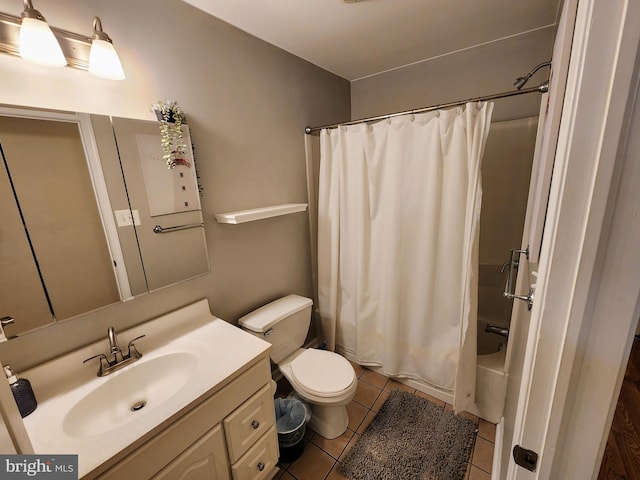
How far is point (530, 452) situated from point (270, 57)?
2.10 m

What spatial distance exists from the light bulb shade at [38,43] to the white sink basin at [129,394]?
1.19 meters

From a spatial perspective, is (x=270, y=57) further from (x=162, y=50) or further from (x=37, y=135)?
(x=37, y=135)

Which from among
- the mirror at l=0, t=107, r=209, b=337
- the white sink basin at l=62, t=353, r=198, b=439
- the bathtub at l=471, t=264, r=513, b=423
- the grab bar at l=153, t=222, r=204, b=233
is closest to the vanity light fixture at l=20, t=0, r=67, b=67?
the mirror at l=0, t=107, r=209, b=337

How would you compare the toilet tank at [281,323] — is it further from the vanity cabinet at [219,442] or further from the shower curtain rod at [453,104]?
the shower curtain rod at [453,104]

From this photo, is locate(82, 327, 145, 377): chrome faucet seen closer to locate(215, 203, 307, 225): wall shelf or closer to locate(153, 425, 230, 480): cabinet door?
locate(153, 425, 230, 480): cabinet door

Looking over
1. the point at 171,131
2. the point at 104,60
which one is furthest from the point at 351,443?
the point at 104,60

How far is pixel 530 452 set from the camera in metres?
0.51

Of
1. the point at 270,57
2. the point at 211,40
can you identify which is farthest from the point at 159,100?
the point at 270,57

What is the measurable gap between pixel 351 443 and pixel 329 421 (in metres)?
0.17

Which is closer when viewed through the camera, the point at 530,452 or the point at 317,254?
the point at 530,452

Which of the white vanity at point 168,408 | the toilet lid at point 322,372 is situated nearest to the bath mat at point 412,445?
the toilet lid at point 322,372

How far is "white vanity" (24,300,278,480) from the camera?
825 mm

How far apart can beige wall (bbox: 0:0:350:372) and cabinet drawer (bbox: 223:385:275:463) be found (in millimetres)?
579

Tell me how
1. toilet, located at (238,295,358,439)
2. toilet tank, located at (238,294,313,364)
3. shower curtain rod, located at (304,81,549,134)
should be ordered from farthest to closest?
toilet tank, located at (238,294,313,364), toilet, located at (238,295,358,439), shower curtain rod, located at (304,81,549,134)
